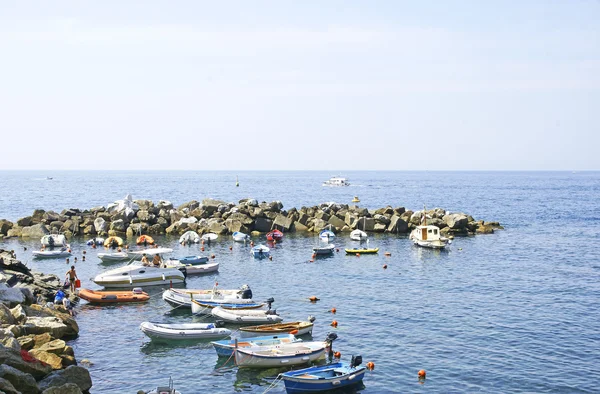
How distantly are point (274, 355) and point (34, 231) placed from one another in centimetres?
5734

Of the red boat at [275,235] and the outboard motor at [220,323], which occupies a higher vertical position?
the red boat at [275,235]

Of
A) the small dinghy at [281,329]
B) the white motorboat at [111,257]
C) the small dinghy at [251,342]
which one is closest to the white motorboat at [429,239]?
the white motorboat at [111,257]

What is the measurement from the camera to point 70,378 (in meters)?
24.9

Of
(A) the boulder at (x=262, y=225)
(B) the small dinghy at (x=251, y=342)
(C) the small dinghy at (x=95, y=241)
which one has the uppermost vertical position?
(A) the boulder at (x=262, y=225)

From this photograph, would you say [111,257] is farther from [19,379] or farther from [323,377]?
[323,377]

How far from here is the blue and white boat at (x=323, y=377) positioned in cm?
2641

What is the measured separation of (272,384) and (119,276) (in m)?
25.0

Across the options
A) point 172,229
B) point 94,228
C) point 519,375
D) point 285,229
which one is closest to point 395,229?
point 285,229

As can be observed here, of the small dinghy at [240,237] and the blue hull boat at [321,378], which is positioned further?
the small dinghy at [240,237]

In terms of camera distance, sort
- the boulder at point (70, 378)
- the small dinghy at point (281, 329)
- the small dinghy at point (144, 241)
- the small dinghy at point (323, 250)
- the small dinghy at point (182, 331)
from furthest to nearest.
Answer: the small dinghy at point (144, 241) → the small dinghy at point (323, 250) → the small dinghy at point (281, 329) → the small dinghy at point (182, 331) → the boulder at point (70, 378)

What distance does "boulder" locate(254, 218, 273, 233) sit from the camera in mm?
81688

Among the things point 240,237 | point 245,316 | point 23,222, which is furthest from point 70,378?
point 23,222

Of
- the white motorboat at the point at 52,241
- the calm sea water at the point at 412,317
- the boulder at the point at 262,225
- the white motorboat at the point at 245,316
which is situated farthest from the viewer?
the boulder at the point at 262,225

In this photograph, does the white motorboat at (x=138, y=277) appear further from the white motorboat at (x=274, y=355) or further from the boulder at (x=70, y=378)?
the boulder at (x=70, y=378)
